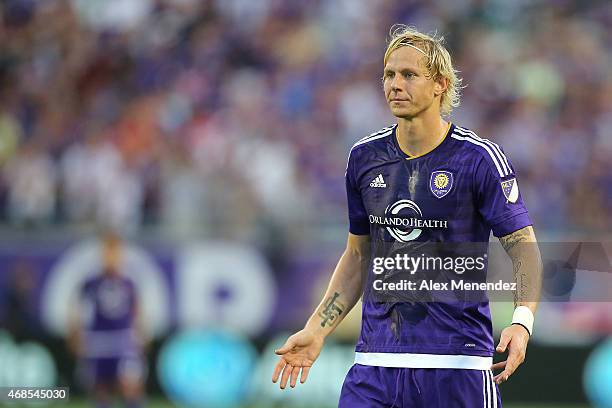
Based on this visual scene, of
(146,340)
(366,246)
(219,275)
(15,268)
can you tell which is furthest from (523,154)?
(366,246)

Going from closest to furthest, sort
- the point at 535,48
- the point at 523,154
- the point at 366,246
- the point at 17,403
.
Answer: the point at 366,246, the point at 17,403, the point at 523,154, the point at 535,48

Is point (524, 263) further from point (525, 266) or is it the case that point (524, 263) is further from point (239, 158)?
point (239, 158)

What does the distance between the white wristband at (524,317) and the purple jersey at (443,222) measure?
10.9 inches

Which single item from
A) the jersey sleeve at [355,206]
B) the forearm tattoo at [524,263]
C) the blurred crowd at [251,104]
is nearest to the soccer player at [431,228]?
the forearm tattoo at [524,263]

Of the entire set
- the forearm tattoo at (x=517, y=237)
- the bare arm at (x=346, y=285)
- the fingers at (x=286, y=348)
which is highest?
the forearm tattoo at (x=517, y=237)

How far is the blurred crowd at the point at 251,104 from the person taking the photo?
1214 centimetres

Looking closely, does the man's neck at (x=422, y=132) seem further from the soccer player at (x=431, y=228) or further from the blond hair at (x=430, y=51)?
the blond hair at (x=430, y=51)

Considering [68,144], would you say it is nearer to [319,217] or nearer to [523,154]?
[319,217]

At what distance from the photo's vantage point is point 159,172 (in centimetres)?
1234

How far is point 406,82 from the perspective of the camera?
16.3ft

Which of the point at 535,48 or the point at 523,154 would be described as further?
the point at 535,48

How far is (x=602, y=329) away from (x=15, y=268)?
611 cm

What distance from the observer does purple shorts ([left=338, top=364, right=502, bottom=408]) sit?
4895 millimetres

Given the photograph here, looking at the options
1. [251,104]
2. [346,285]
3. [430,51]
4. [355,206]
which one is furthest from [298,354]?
[251,104]
